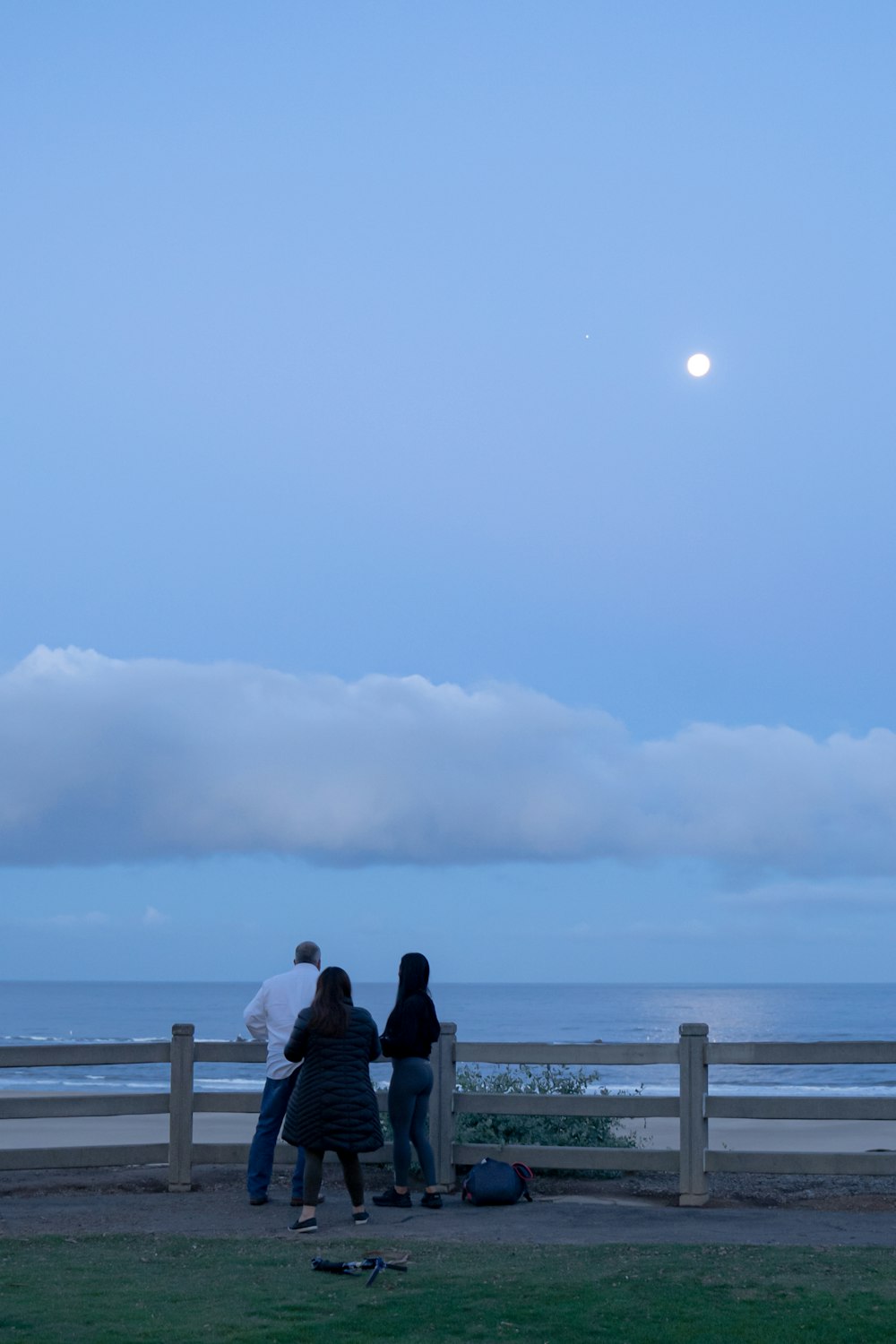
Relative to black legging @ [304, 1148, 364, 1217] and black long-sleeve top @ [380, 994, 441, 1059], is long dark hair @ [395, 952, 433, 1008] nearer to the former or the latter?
black long-sleeve top @ [380, 994, 441, 1059]

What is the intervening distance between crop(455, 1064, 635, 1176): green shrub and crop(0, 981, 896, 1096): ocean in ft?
54.0

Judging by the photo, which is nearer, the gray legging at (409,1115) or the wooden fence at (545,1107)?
the gray legging at (409,1115)

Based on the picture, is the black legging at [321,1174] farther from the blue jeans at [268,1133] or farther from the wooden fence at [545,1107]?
the wooden fence at [545,1107]

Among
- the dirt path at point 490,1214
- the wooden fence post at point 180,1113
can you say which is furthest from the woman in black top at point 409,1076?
the wooden fence post at point 180,1113

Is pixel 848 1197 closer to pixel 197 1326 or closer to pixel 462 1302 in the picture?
pixel 462 1302

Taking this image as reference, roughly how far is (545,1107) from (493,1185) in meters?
0.71

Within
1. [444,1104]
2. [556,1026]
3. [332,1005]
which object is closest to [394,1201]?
[444,1104]

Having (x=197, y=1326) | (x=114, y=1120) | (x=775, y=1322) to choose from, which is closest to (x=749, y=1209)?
(x=775, y=1322)

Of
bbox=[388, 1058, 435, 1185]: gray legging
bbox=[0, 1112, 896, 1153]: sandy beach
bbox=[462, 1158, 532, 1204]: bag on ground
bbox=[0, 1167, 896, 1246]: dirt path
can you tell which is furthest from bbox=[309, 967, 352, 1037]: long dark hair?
bbox=[0, 1112, 896, 1153]: sandy beach

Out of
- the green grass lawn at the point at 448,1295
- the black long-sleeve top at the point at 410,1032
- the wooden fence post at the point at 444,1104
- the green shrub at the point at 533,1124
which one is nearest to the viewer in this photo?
the green grass lawn at the point at 448,1295

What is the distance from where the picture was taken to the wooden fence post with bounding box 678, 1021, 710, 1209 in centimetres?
985

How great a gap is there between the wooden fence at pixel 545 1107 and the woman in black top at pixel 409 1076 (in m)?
0.64

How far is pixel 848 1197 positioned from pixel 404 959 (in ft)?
12.3

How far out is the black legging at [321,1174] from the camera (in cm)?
870
